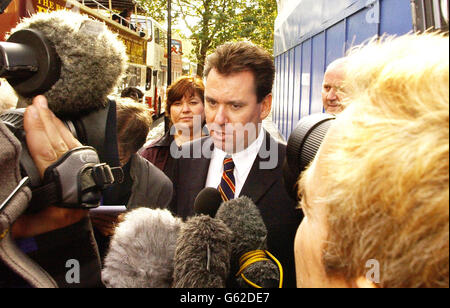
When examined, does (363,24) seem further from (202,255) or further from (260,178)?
(202,255)

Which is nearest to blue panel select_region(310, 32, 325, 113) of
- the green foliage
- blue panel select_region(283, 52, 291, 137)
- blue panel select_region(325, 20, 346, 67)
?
blue panel select_region(325, 20, 346, 67)

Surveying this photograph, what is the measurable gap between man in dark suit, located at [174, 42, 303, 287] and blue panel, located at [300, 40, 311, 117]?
5.08 m

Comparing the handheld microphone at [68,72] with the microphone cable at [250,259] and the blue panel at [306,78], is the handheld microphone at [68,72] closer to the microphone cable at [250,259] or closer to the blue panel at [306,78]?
the microphone cable at [250,259]

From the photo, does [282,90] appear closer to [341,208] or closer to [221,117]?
[221,117]

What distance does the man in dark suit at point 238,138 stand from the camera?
1.84 meters

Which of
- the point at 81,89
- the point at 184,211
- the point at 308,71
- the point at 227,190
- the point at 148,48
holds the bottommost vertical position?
the point at 184,211

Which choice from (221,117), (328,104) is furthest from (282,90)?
(221,117)

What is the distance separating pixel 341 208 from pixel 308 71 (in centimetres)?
684

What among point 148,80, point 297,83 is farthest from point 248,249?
point 148,80

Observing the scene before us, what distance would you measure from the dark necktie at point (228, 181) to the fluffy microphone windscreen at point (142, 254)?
986mm

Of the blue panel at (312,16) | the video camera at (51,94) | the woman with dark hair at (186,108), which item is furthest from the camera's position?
the blue panel at (312,16)

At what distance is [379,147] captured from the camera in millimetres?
507

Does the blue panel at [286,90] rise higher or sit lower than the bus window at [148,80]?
lower

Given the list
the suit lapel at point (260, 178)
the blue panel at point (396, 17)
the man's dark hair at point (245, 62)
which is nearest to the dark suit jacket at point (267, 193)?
the suit lapel at point (260, 178)
